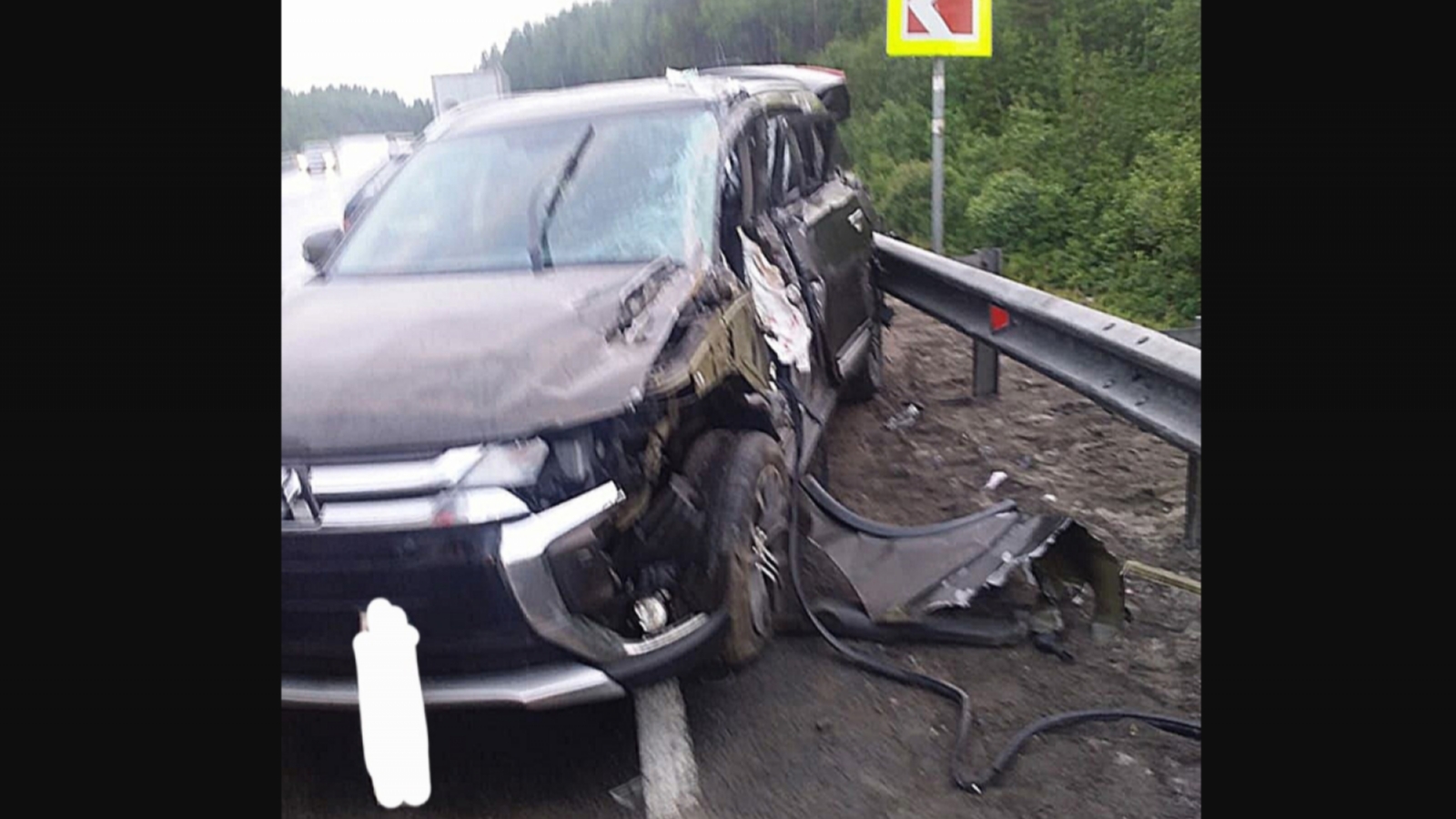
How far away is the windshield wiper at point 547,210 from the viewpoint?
7.04ft

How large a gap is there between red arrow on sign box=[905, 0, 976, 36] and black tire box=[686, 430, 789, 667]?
0.88m

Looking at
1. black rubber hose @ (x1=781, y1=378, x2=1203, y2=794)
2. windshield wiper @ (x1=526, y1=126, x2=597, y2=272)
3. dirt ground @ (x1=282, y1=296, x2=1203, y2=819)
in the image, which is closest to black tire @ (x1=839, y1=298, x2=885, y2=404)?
dirt ground @ (x1=282, y1=296, x2=1203, y2=819)

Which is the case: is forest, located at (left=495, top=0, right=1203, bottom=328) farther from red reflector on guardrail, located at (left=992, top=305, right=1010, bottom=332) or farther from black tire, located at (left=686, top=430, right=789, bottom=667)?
black tire, located at (left=686, top=430, right=789, bottom=667)

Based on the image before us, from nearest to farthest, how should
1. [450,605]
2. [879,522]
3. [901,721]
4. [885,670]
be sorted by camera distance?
[450,605], [901,721], [885,670], [879,522]

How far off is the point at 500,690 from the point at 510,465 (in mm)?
370

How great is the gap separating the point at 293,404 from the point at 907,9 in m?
1.35

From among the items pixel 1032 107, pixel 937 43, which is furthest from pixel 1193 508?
pixel 937 43

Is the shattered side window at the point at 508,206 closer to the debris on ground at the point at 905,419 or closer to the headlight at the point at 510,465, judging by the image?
the headlight at the point at 510,465

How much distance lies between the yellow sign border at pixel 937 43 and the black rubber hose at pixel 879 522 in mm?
959

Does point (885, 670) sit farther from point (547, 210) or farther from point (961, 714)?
point (547, 210)

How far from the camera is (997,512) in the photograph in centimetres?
263

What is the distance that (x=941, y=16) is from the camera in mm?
2330

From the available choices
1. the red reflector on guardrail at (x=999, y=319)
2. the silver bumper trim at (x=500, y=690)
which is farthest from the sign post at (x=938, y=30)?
the silver bumper trim at (x=500, y=690)

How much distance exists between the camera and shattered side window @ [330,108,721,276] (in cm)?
210
